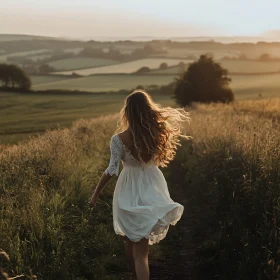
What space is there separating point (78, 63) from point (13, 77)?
17496 mm

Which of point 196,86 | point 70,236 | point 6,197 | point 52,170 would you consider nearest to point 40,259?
point 70,236

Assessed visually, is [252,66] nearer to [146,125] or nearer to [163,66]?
[163,66]

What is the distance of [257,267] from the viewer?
18.0 ft

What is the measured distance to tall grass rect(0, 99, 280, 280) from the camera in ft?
19.3

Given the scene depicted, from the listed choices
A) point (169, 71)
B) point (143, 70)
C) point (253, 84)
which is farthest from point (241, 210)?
point (143, 70)

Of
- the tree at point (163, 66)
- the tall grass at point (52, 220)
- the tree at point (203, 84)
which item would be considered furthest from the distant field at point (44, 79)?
the tall grass at point (52, 220)

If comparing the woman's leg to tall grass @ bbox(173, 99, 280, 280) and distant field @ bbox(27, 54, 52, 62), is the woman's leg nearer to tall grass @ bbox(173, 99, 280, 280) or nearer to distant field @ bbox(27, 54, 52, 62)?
tall grass @ bbox(173, 99, 280, 280)

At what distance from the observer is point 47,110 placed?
→ 56875mm

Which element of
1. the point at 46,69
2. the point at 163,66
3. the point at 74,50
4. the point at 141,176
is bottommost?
the point at 46,69

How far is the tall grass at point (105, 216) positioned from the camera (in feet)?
19.3

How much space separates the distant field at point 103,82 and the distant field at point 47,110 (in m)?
6.35

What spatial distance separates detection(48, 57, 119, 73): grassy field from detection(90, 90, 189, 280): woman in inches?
3547

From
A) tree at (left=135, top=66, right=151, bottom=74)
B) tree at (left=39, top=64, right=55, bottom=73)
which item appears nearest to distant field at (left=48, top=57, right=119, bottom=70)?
tree at (left=39, top=64, right=55, bottom=73)

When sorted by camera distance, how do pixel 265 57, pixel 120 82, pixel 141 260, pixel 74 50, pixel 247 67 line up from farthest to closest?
A: pixel 74 50
pixel 265 57
pixel 247 67
pixel 120 82
pixel 141 260
